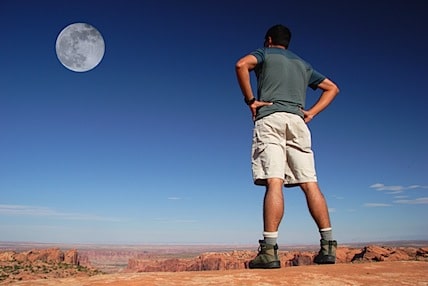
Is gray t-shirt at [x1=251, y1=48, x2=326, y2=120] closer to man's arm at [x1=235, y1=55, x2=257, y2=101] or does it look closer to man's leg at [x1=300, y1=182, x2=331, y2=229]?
man's arm at [x1=235, y1=55, x2=257, y2=101]

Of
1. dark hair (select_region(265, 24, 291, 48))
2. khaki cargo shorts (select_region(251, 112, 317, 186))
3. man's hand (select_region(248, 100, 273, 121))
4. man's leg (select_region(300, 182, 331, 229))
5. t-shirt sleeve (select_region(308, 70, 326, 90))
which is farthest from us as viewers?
t-shirt sleeve (select_region(308, 70, 326, 90))

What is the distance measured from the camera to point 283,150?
425 cm

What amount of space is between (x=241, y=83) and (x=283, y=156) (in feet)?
3.30

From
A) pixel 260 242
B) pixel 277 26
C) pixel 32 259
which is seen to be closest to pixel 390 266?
pixel 260 242

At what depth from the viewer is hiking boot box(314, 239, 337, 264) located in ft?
13.6

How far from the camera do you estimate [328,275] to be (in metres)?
3.12

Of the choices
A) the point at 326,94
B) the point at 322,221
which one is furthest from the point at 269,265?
the point at 326,94

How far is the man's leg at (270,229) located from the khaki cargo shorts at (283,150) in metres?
0.25

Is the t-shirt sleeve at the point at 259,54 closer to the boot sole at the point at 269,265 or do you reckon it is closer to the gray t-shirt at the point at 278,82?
the gray t-shirt at the point at 278,82

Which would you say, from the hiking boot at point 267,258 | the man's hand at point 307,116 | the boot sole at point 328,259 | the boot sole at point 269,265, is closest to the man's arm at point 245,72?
the man's hand at point 307,116

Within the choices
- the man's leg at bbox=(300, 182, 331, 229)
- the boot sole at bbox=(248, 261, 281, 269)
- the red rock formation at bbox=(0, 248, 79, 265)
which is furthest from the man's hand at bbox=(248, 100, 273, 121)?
the red rock formation at bbox=(0, 248, 79, 265)

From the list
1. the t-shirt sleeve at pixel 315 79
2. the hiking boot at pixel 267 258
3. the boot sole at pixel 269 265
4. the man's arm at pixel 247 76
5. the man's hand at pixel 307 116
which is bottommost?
the boot sole at pixel 269 265

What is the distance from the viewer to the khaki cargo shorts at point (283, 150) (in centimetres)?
408

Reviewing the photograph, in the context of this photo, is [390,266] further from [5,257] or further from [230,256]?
[230,256]
